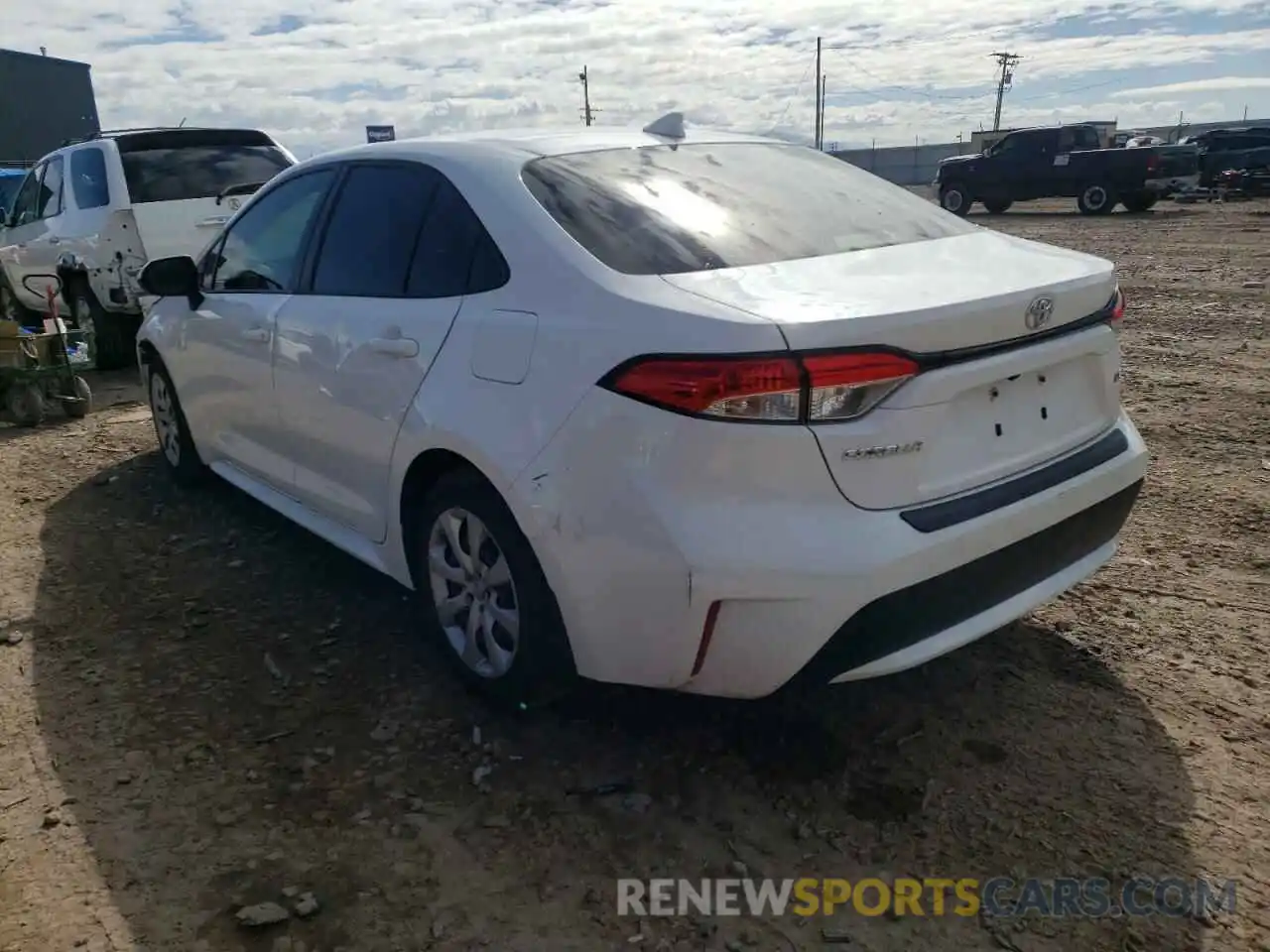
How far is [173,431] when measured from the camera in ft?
17.3

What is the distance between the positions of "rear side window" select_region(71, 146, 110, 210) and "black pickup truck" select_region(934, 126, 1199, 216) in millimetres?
16432

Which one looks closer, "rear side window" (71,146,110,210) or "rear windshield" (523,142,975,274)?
"rear windshield" (523,142,975,274)

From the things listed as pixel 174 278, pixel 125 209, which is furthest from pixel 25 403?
pixel 174 278

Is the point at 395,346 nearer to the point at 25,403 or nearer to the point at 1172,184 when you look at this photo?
the point at 25,403

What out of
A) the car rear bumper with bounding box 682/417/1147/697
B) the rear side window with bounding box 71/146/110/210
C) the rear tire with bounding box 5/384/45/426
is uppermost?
the rear side window with bounding box 71/146/110/210

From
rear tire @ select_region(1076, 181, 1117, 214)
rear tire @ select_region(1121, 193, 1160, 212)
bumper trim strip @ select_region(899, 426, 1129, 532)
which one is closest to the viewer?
bumper trim strip @ select_region(899, 426, 1129, 532)

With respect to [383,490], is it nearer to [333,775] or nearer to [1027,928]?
[333,775]

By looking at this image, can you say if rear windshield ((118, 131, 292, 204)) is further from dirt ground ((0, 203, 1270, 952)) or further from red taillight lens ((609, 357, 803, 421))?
red taillight lens ((609, 357, 803, 421))

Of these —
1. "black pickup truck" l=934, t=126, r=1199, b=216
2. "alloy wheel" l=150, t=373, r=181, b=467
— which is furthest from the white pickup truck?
"black pickup truck" l=934, t=126, r=1199, b=216

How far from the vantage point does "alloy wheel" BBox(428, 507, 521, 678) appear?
9.27 feet

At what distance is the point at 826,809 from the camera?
256 centimetres

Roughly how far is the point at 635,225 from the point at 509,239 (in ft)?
1.17

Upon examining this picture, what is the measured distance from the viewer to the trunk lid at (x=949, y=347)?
7.38 ft

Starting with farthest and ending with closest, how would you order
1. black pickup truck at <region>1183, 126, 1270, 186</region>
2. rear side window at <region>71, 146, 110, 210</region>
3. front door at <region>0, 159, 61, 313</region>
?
1. black pickup truck at <region>1183, 126, 1270, 186</region>
2. front door at <region>0, 159, 61, 313</region>
3. rear side window at <region>71, 146, 110, 210</region>
